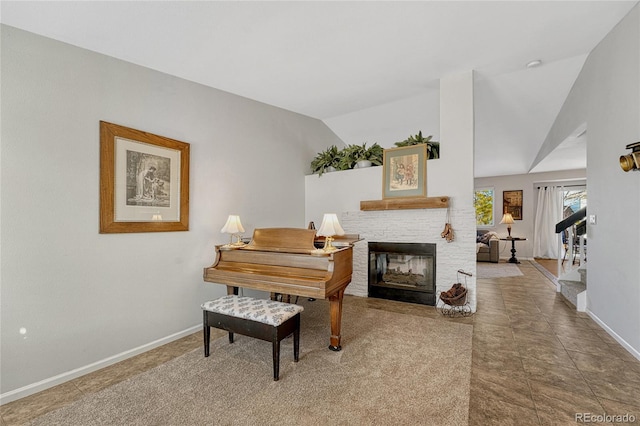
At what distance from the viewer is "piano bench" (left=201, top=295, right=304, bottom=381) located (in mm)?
2078

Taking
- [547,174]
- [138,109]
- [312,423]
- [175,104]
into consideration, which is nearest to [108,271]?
[138,109]

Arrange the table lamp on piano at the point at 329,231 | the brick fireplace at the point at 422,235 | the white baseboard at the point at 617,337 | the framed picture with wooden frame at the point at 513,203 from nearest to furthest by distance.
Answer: the white baseboard at the point at 617,337
the table lamp on piano at the point at 329,231
the brick fireplace at the point at 422,235
the framed picture with wooden frame at the point at 513,203

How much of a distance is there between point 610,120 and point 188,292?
4729 mm

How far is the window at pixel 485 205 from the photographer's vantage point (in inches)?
337

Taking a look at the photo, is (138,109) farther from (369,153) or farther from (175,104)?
(369,153)

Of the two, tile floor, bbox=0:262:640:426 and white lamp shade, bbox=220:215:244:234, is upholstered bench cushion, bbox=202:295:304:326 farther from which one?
white lamp shade, bbox=220:215:244:234

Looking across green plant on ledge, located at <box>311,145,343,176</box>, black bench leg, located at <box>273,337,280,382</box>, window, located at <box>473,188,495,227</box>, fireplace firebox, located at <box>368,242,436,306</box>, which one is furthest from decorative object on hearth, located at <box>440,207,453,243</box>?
window, located at <box>473,188,495,227</box>

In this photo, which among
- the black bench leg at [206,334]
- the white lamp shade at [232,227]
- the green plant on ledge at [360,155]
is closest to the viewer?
the black bench leg at [206,334]

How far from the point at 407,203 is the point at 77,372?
385 centimetres

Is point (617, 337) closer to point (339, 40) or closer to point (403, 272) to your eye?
point (403, 272)

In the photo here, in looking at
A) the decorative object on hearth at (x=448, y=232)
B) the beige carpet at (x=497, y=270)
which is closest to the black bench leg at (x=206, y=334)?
the decorative object on hearth at (x=448, y=232)

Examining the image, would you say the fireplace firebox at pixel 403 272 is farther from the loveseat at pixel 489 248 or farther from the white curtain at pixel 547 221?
the white curtain at pixel 547 221

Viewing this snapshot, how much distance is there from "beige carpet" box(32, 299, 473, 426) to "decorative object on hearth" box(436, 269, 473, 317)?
22.5 inches

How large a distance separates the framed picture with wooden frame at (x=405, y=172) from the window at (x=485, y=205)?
5.95m
